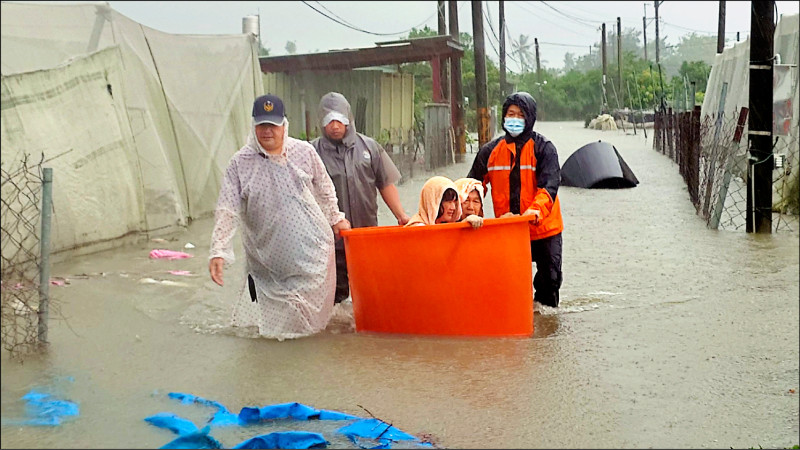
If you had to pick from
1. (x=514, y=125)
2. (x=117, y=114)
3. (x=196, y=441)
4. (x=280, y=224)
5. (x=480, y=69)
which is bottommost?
(x=196, y=441)

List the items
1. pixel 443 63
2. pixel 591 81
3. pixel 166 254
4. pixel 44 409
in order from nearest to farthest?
pixel 44 409 → pixel 166 254 → pixel 443 63 → pixel 591 81

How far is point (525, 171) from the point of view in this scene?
646 cm

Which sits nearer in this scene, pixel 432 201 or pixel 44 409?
pixel 44 409

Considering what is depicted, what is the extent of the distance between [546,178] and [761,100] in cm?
494

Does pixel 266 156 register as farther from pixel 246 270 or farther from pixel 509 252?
pixel 509 252

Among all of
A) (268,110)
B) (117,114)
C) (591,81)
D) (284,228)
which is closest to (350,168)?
(284,228)

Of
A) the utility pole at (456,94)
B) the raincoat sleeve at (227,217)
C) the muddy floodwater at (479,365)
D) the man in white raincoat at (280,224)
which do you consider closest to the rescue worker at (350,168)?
the man in white raincoat at (280,224)

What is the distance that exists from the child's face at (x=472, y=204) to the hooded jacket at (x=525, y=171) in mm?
428

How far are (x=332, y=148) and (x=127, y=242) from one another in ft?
13.0

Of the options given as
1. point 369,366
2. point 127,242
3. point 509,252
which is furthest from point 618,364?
point 127,242

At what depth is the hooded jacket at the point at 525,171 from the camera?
6371 mm

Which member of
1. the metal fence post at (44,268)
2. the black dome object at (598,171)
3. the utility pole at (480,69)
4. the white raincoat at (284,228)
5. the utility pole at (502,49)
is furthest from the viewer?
the utility pole at (502,49)

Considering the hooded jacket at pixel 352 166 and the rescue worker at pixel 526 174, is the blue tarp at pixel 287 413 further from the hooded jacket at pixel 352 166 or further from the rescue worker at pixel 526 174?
the hooded jacket at pixel 352 166

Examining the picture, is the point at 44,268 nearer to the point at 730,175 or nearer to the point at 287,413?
the point at 287,413
